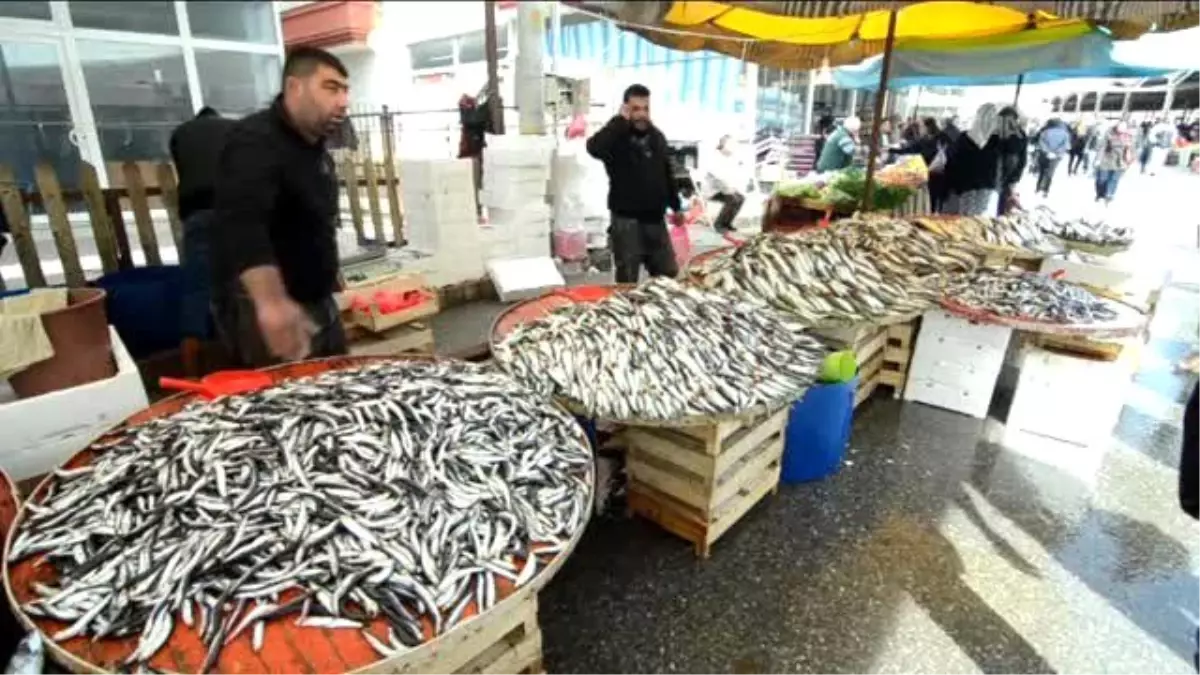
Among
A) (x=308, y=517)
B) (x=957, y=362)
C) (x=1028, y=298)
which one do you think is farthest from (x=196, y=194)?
(x=1028, y=298)

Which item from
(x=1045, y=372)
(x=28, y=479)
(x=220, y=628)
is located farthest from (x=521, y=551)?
(x=1045, y=372)

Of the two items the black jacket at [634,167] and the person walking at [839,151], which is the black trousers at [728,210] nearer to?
the person walking at [839,151]

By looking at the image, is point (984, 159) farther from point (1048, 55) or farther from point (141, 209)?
point (141, 209)

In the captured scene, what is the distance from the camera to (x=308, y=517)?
1761mm

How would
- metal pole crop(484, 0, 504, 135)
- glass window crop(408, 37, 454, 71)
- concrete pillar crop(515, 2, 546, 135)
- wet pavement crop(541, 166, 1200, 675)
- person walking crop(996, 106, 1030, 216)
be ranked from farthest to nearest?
1. glass window crop(408, 37, 454, 71)
2. person walking crop(996, 106, 1030, 216)
3. metal pole crop(484, 0, 504, 135)
4. concrete pillar crop(515, 2, 546, 135)
5. wet pavement crop(541, 166, 1200, 675)

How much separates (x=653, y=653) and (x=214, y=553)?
1.73m

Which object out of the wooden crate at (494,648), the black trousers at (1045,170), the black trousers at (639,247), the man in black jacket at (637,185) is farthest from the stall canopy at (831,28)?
the black trousers at (1045,170)

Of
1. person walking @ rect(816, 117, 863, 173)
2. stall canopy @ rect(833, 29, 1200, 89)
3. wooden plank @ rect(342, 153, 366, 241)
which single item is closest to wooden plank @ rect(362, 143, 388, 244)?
wooden plank @ rect(342, 153, 366, 241)

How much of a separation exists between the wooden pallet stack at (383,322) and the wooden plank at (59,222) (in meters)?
1.90

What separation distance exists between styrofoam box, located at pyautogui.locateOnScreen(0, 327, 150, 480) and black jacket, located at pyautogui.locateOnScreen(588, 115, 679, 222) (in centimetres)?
387

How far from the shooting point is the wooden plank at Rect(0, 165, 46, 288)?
4.05 metres

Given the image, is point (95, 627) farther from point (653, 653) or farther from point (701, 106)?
point (701, 106)

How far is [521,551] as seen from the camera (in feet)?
5.93

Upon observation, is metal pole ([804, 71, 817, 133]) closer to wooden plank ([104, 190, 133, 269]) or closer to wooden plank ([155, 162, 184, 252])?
wooden plank ([155, 162, 184, 252])
